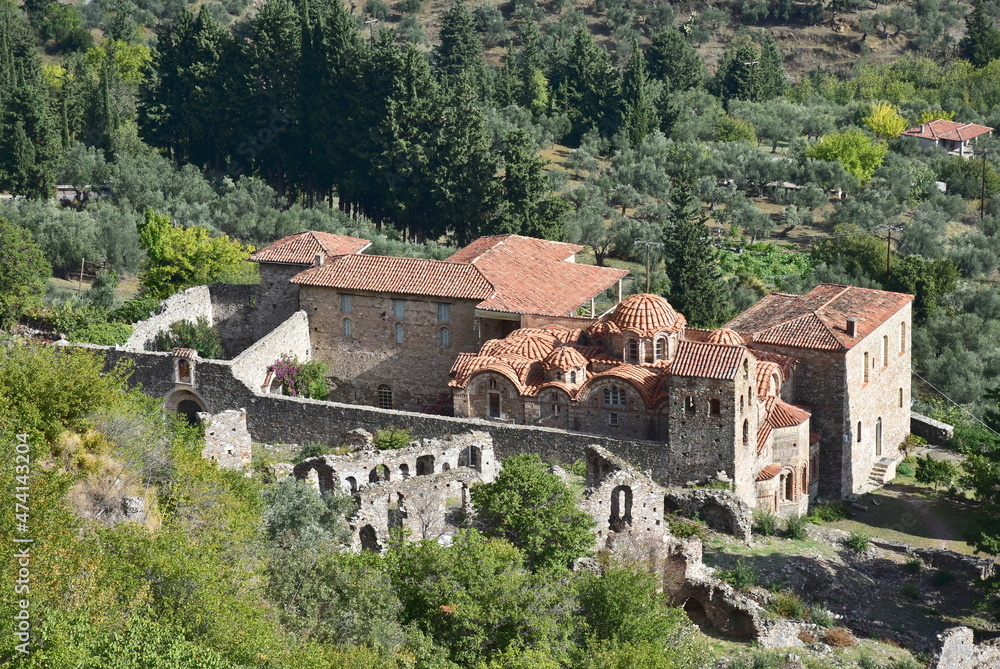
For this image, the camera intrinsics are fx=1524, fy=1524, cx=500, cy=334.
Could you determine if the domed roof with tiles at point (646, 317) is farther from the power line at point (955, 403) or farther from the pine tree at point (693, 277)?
the power line at point (955, 403)

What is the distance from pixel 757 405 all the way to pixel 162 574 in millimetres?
21725

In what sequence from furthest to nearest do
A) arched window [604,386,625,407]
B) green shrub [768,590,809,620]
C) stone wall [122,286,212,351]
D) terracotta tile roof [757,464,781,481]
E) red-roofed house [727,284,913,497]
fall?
stone wall [122,286,212,351] → red-roofed house [727,284,913,497] → arched window [604,386,625,407] → terracotta tile roof [757,464,781,481] → green shrub [768,590,809,620]

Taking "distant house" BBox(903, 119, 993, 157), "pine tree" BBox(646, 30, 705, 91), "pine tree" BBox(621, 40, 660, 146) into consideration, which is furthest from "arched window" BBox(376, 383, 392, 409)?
"pine tree" BBox(646, 30, 705, 91)

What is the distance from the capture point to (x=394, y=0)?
134 m

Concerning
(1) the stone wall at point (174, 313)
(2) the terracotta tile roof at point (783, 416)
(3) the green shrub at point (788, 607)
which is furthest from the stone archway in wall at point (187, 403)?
(3) the green shrub at point (788, 607)

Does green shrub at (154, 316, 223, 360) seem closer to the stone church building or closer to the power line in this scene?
the stone church building

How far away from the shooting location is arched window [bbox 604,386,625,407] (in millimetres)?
46031

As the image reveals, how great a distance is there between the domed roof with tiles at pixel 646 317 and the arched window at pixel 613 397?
1859mm

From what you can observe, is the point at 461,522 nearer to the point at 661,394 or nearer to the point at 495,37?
the point at 661,394

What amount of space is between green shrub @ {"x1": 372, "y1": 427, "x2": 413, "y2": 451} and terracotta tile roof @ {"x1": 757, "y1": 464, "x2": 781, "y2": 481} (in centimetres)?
1050

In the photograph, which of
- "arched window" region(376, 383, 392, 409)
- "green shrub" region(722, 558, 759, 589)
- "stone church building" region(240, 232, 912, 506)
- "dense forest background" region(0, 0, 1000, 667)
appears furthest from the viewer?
"arched window" region(376, 383, 392, 409)

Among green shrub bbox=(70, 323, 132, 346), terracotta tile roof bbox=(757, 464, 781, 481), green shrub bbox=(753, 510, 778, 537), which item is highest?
green shrub bbox=(70, 323, 132, 346)

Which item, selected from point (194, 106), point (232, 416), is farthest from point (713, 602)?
point (194, 106)

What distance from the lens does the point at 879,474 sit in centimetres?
5072
